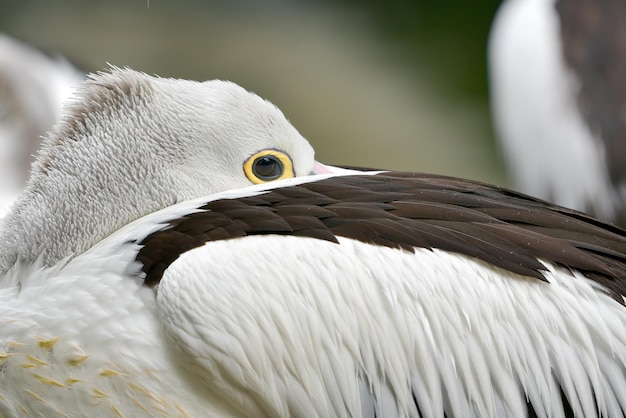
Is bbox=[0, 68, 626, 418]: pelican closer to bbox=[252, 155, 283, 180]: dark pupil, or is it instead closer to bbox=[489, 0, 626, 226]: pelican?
bbox=[252, 155, 283, 180]: dark pupil

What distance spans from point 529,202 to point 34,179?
2.38 ft

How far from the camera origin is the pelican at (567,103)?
2.47m

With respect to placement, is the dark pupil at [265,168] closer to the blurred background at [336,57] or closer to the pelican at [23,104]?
the pelican at [23,104]

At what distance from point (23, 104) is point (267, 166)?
4.03 feet

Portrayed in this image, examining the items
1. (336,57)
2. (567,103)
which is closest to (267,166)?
(567,103)

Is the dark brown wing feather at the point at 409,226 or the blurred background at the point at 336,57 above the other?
the blurred background at the point at 336,57

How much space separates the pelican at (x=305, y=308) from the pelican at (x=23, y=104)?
3.15 feet

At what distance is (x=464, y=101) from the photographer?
494cm

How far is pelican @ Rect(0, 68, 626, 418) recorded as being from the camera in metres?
1.17

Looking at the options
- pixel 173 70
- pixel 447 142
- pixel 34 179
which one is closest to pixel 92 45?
pixel 173 70

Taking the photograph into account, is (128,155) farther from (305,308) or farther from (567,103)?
(567,103)

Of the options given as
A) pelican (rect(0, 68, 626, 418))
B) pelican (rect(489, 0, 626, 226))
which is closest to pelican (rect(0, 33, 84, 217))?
pelican (rect(0, 68, 626, 418))

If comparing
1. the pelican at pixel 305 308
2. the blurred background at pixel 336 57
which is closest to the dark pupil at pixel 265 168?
the pelican at pixel 305 308

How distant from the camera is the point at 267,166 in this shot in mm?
1461
